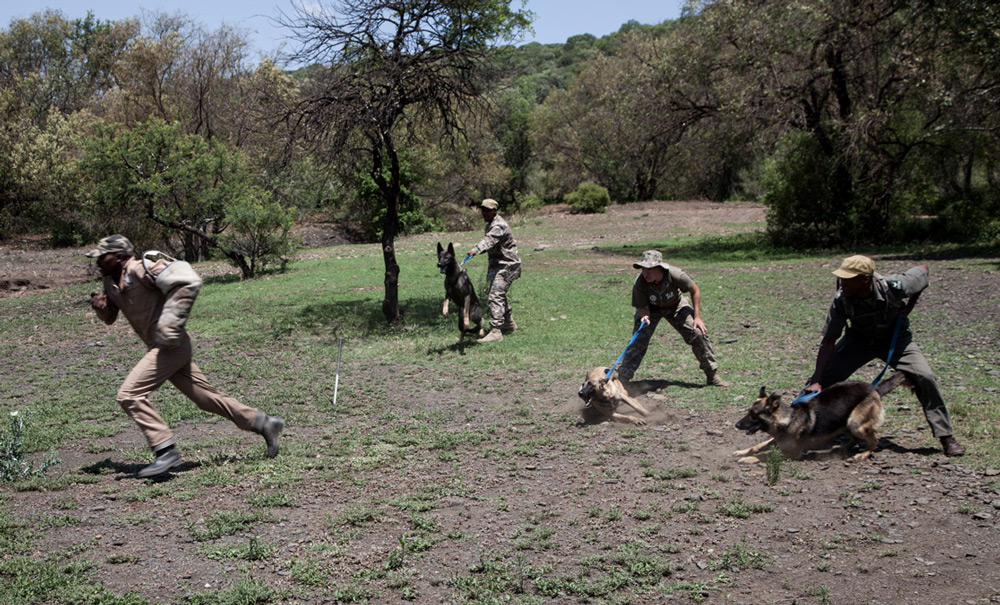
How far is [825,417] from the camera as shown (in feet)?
21.2

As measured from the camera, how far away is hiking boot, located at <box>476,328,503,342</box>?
1263 centimetres

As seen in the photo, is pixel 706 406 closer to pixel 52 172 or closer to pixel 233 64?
pixel 233 64

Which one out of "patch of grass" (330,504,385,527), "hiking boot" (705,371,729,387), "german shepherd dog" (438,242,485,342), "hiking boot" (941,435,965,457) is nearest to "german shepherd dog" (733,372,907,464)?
"hiking boot" (941,435,965,457)

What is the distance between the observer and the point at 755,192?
163 feet

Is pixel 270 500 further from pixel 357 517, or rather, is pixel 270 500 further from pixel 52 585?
pixel 52 585

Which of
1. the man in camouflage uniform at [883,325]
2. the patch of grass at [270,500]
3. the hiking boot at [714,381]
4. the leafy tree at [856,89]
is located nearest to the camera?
the patch of grass at [270,500]

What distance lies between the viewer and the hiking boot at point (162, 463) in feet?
21.4

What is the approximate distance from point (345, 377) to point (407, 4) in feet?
23.4

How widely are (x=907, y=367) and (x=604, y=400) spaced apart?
2945mm

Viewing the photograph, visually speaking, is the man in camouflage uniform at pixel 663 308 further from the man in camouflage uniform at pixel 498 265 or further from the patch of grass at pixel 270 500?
the patch of grass at pixel 270 500

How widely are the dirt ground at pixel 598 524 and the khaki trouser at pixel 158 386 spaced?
0.51 metres

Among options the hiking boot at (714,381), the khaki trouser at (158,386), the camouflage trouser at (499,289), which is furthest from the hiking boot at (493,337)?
the khaki trouser at (158,386)

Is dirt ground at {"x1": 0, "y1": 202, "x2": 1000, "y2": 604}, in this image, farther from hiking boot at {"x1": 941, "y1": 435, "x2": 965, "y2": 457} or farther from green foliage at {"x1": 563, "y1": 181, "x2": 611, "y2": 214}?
green foliage at {"x1": 563, "y1": 181, "x2": 611, "y2": 214}

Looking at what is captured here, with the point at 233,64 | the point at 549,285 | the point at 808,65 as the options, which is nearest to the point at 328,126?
the point at 549,285
